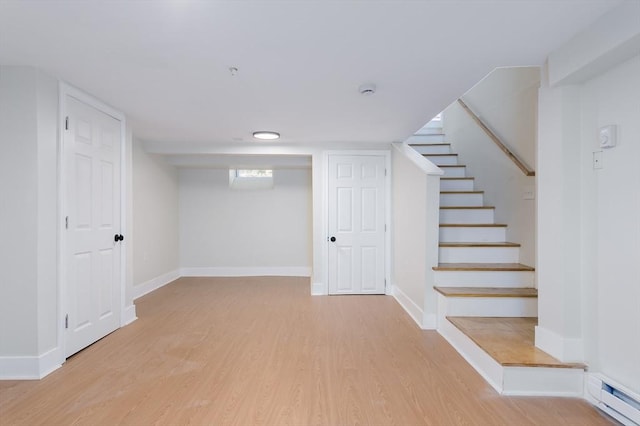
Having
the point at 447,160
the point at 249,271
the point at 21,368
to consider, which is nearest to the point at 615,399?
the point at 447,160

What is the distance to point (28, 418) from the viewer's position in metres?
1.85

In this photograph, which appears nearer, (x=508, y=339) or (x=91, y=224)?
(x=508, y=339)

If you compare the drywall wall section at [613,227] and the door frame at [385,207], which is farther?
the door frame at [385,207]

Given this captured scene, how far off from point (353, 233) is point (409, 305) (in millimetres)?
1316

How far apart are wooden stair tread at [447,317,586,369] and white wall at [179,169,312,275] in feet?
11.4

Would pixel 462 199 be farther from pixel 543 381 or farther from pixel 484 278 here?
pixel 543 381

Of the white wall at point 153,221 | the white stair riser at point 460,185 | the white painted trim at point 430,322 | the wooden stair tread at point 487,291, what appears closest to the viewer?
the wooden stair tread at point 487,291

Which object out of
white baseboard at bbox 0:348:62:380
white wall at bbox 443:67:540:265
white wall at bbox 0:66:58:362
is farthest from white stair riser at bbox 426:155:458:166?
white baseboard at bbox 0:348:62:380

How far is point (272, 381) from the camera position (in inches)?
88.5

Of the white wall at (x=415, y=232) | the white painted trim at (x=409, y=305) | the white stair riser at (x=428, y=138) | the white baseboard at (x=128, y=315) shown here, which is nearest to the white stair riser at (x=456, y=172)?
the white wall at (x=415, y=232)

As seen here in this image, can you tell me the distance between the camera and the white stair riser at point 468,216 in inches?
153

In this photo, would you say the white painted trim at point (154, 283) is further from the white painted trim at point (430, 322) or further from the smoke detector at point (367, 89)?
the smoke detector at point (367, 89)

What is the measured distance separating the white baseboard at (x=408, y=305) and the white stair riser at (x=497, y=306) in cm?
49

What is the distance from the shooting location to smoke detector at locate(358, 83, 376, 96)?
254 centimetres
